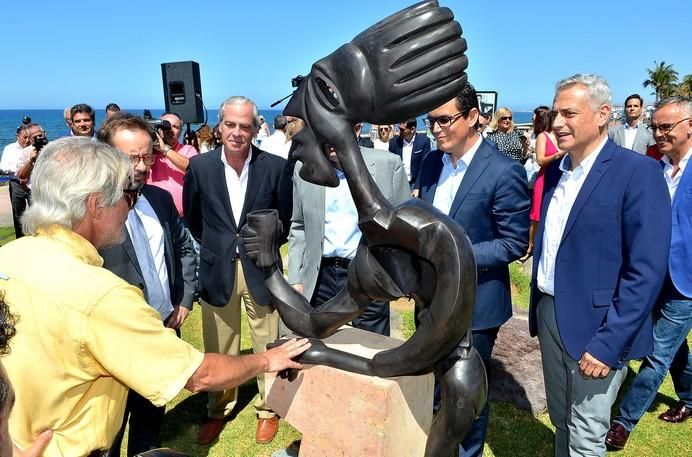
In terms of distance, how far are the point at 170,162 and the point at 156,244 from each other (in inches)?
71.4

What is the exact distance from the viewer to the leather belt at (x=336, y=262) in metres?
3.07

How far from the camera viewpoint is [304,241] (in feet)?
10.4

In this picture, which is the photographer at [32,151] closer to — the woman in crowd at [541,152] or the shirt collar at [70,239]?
the shirt collar at [70,239]

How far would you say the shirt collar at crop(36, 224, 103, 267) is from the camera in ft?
5.51

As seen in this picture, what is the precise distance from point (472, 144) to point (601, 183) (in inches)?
24.9

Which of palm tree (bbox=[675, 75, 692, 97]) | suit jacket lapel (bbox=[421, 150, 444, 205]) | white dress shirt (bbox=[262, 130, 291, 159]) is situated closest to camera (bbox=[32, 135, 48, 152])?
white dress shirt (bbox=[262, 130, 291, 159])

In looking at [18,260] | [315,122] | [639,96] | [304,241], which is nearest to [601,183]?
[315,122]

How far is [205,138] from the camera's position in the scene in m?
8.84

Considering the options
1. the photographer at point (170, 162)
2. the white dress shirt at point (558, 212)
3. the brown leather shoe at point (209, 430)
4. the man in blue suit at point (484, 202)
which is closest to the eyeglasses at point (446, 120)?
the man in blue suit at point (484, 202)

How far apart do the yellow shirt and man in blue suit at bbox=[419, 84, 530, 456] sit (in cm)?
144

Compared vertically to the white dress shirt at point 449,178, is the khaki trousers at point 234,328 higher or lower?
lower

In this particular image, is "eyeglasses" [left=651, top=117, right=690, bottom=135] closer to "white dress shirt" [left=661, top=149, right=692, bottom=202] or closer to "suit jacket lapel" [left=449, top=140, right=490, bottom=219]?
"white dress shirt" [left=661, top=149, right=692, bottom=202]

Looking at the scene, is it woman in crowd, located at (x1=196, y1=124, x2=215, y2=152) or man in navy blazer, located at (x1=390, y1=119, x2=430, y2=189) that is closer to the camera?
man in navy blazer, located at (x1=390, y1=119, x2=430, y2=189)

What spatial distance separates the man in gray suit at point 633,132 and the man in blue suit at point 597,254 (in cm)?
468
